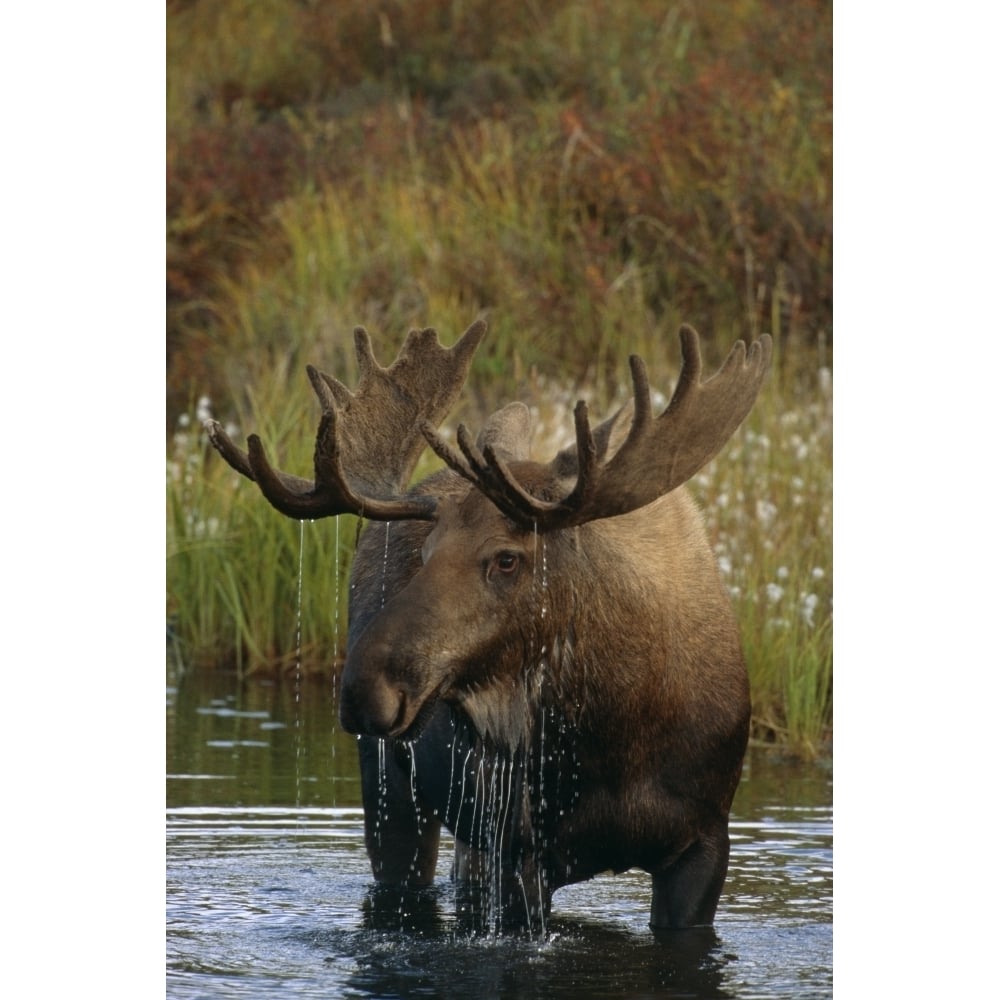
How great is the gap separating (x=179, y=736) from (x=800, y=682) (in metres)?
Answer: 2.31

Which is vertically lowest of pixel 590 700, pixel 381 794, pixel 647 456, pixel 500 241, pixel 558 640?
pixel 381 794

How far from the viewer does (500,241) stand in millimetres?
13250

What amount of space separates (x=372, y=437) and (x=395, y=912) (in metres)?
1.31

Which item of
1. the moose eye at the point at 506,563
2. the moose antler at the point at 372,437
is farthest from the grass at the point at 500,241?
the moose eye at the point at 506,563

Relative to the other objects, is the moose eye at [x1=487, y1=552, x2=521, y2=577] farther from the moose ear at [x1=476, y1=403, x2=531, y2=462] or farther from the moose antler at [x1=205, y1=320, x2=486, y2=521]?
the moose ear at [x1=476, y1=403, x2=531, y2=462]

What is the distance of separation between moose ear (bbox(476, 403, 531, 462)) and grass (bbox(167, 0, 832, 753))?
2.27 m

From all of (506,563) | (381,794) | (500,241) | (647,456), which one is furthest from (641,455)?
(500,241)

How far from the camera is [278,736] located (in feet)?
26.8

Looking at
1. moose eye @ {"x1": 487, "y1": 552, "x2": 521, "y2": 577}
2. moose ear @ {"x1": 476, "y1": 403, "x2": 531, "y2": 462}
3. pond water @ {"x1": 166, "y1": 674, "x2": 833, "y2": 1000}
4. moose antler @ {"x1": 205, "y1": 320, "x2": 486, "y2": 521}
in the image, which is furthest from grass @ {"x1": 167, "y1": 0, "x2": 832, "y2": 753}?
moose eye @ {"x1": 487, "y1": 552, "x2": 521, "y2": 577}

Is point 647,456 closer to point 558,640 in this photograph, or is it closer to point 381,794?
point 558,640

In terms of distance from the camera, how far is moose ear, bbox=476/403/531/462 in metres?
5.91
